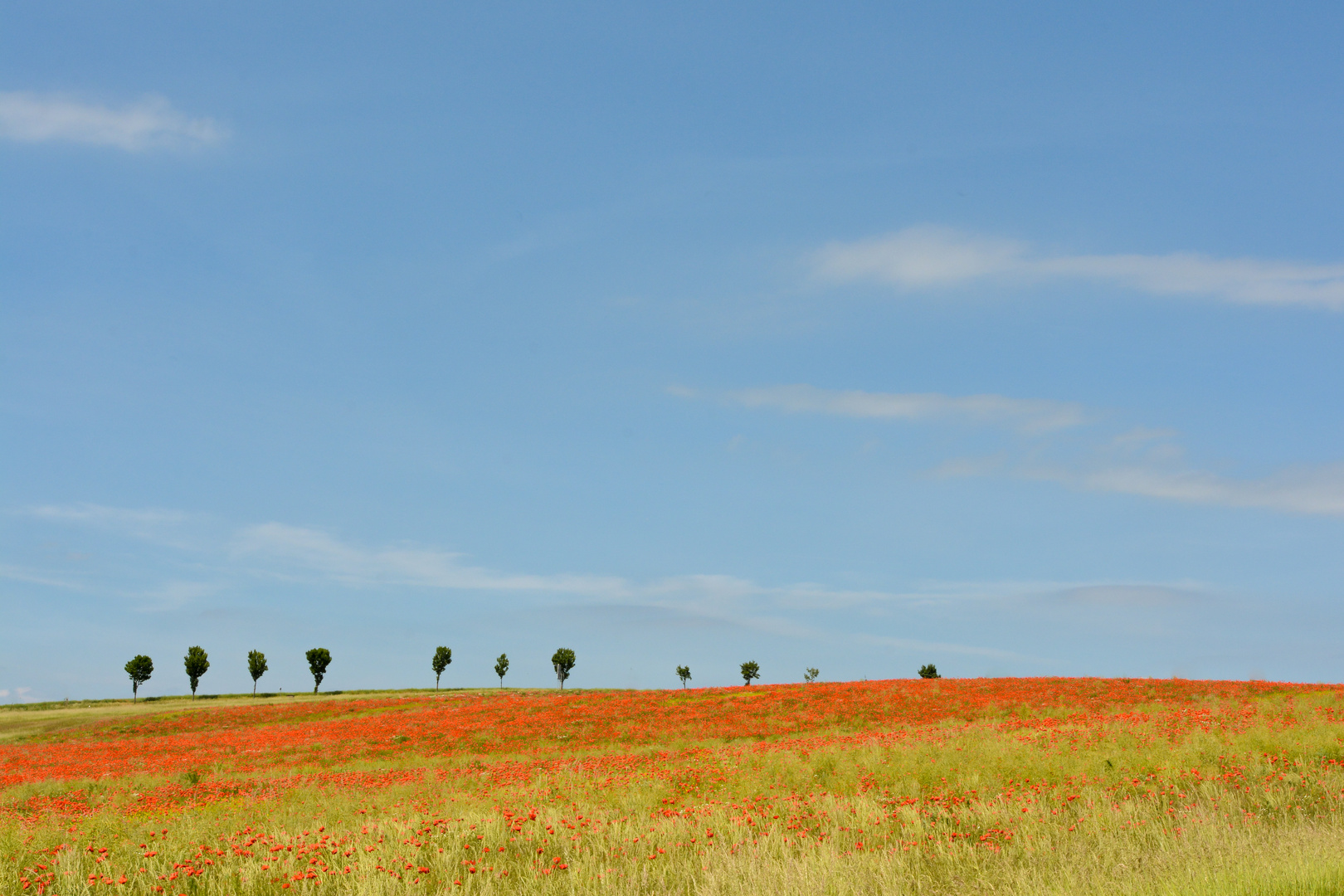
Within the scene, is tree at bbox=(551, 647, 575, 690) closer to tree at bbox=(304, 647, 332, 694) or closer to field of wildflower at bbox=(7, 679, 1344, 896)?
tree at bbox=(304, 647, 332, 694)

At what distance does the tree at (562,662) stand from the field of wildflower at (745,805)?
234 feet

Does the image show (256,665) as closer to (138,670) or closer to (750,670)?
(138,670)

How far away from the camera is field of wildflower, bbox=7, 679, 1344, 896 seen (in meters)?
9.69

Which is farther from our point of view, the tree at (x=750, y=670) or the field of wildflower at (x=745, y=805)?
the tree at (x=750, y=670)

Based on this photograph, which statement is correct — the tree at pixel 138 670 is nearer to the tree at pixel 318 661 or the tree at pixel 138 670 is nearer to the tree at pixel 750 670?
the tree at pixel 318 661

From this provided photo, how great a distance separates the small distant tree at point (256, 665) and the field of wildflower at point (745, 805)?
64023mm

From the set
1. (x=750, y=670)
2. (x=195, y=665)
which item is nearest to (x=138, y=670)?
(x=195, y=665)

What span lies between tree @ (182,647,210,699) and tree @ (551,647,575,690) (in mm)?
38778

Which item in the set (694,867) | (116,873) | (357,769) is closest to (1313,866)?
(694,867)

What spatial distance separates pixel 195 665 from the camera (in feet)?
313

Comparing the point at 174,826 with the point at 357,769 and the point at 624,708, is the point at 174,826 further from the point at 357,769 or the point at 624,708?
the point at 624,708

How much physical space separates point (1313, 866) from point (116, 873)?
43.2 ft

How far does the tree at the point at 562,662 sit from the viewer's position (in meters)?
108

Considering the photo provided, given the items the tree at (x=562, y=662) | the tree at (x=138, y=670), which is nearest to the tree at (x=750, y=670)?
the tree at (x=562, y=662)
